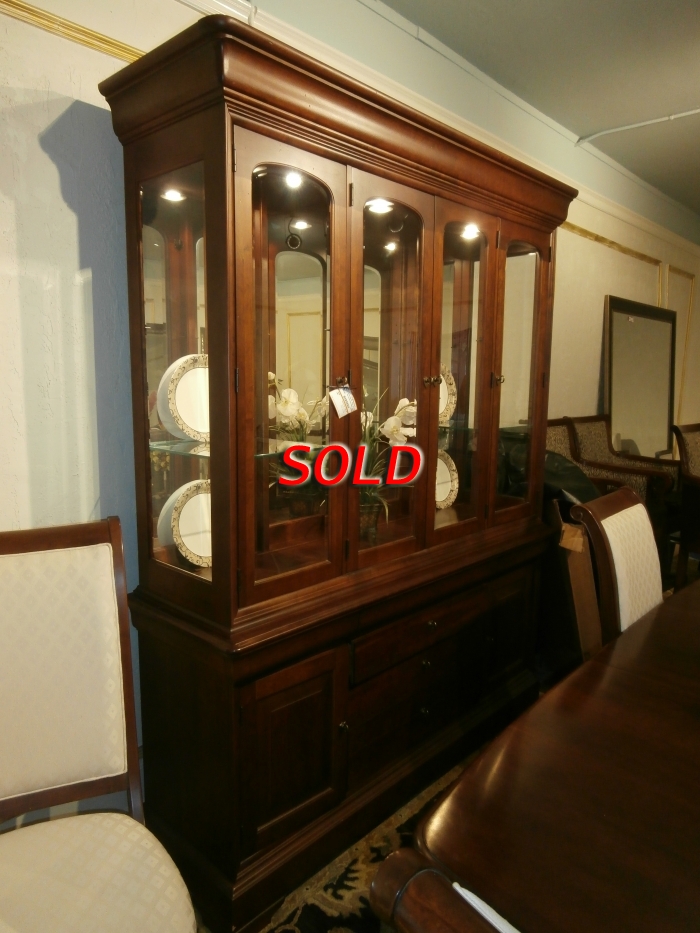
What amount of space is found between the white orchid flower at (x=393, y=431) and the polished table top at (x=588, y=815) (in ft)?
Result: 2.52

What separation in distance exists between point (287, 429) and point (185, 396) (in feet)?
0.79

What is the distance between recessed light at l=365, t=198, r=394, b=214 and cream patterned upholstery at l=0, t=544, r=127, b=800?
38.4 inches

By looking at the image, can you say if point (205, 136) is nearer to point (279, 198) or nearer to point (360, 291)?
point (279, 198)

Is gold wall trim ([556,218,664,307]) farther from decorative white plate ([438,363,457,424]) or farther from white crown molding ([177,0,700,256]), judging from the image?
decorative white plate ([438,363,457,424])

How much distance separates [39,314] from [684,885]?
4.82ft

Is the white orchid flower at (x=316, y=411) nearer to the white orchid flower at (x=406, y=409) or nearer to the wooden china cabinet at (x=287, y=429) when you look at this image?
the wooden china cabinet at (x=287, y=429)

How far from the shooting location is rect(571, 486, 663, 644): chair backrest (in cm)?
136

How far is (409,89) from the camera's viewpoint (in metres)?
2.12

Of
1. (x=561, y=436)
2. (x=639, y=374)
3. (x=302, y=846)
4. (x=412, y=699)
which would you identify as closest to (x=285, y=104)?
(x=412, y=699)

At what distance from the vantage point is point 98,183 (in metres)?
1.41

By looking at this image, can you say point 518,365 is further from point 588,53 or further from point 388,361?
point 588,53

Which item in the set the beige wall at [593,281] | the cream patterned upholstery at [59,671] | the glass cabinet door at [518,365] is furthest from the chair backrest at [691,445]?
the cream patterned upholstery at [59,671]

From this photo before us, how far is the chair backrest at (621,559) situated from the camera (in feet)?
4.45

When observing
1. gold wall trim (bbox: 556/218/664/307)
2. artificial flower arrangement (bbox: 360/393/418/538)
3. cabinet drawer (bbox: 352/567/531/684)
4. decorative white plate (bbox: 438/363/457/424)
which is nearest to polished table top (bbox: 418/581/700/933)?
cabinet drawer (bbox: 352/567/531/684)
